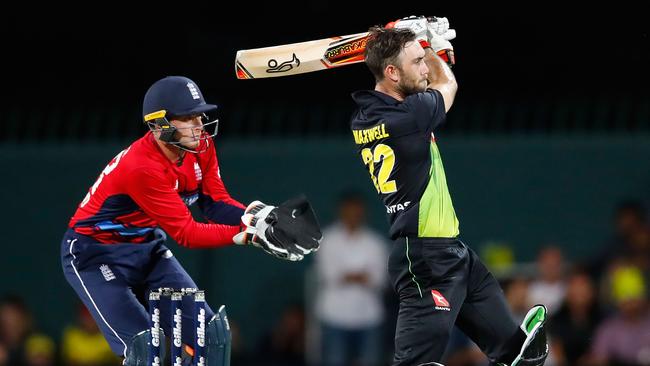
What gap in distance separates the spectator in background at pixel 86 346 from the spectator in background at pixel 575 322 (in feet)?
11.0

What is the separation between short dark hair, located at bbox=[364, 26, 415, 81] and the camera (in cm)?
670

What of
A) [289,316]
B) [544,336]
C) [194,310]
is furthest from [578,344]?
[194,310]

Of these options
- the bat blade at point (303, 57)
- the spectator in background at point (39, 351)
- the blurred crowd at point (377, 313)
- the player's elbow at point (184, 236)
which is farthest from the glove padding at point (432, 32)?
the spectator in background at point (39, 351)

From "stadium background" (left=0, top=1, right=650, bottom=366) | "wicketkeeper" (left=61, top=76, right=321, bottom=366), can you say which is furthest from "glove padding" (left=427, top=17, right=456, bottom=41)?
"stadium background" (left=0, top=1, right=650, bottom=366)

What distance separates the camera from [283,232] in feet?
22.5

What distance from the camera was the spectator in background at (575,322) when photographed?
9875mm

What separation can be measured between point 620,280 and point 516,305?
815 millimetres

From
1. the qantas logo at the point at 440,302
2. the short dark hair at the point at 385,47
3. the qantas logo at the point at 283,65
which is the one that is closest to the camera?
the qantas logo at the point at 440,302

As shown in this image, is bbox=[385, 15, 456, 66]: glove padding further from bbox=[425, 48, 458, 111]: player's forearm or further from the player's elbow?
the player's elbow

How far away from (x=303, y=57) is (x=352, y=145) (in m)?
4.15

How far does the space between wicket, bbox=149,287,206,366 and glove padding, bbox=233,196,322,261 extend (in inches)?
15.2

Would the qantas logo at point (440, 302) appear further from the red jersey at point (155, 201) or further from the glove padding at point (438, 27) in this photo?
the glove padding at point (438, 27)

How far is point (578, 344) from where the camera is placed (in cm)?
988

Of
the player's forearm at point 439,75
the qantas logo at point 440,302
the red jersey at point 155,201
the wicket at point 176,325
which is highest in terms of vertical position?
the player's forearm at point 439,75
